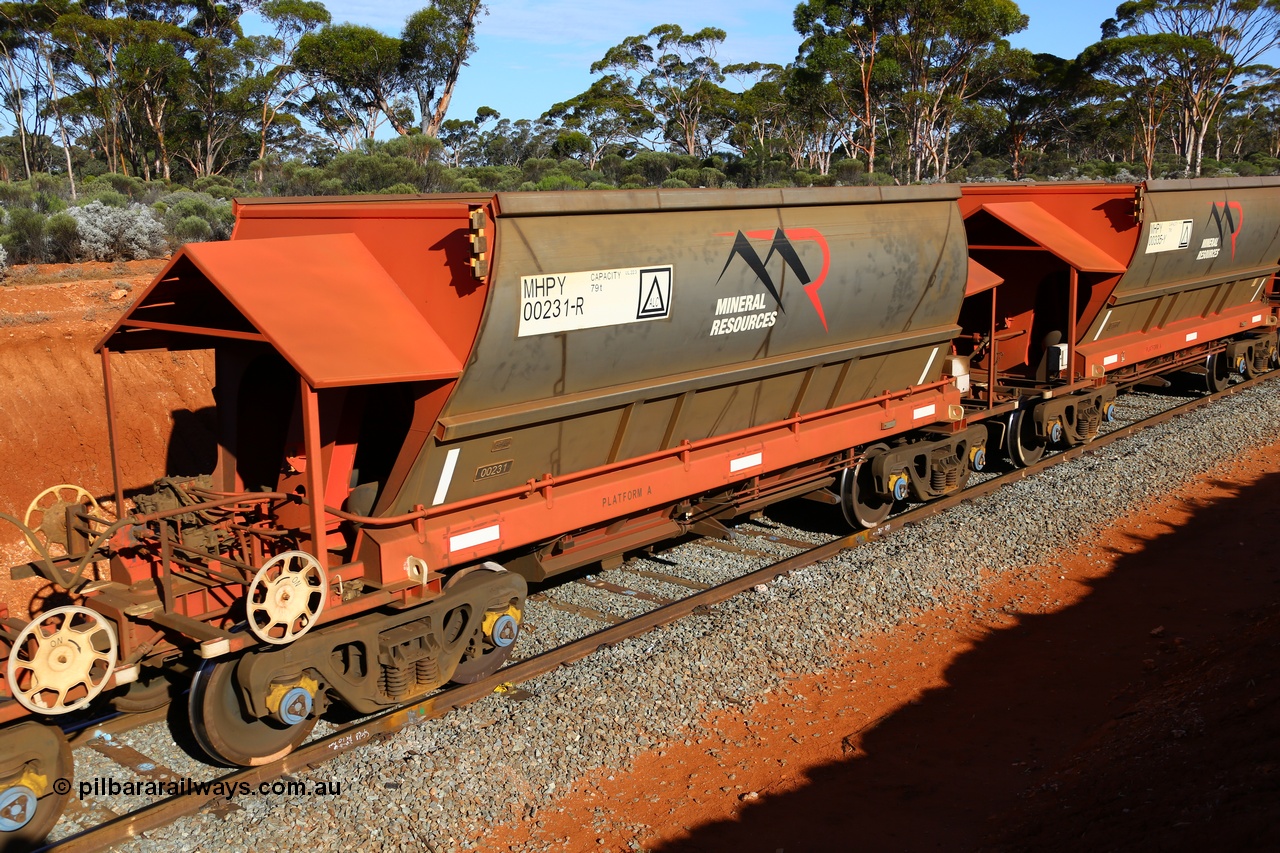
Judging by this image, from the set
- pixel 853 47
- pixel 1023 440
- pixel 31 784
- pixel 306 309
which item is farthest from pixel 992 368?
pixel 853 47

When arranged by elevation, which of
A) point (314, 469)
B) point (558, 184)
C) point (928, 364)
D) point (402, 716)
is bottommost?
point (402, 716)

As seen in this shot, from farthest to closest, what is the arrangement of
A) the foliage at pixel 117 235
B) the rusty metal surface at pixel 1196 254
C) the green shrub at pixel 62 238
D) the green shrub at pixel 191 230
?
the green shrub at pixel 191 230 → the foliage at pixel 117 235 → the green shrub at pixel 62 238 → the rusty metal surface at pixel 1196 254

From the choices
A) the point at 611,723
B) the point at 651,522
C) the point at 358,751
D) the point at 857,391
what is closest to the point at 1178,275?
the point at 857,391

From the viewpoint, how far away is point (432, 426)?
6.46 metres

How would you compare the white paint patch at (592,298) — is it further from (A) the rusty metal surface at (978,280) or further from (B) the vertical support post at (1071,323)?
(B) the vertical support post at (1071,323)

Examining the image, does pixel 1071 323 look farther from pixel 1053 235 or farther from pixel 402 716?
pixel 402 716

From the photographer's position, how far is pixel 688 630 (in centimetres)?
799

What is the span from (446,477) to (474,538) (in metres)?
0.49

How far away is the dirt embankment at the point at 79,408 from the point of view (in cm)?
A: 1123

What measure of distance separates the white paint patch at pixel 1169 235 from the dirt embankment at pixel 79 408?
11.8 m

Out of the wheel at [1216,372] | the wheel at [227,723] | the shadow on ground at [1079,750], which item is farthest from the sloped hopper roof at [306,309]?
the wheel at [1216,372]

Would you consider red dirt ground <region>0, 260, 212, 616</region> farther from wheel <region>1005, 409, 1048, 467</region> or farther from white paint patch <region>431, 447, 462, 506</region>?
wheel <region>1005, 409, 1048, 467</region>

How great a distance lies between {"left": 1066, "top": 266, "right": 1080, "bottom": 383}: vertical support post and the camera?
12085mm

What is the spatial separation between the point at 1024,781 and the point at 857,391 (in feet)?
16.1
